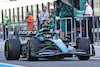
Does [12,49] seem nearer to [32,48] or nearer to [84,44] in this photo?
[32,48]

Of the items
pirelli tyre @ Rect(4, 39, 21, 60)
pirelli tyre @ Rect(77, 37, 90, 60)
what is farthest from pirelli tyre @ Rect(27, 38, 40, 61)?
pirelli tyre @ Rect(77, 37, 90, 60)

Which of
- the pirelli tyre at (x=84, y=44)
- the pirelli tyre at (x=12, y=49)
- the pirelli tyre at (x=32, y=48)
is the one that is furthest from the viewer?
the pirelli tyre at (x=12, y=49)

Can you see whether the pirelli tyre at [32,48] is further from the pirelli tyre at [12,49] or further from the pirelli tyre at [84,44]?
the pirelli tyre at [84,44]

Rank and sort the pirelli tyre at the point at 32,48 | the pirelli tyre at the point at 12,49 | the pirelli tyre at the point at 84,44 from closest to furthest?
the pirelli tyre at the point at 32,48, the pirelli tyre at the point at 84,44, the pirelli tyre at the point at 12,49

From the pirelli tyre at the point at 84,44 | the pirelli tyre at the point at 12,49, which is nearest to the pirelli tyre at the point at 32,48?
the pirelli tyre at the point at 12,49

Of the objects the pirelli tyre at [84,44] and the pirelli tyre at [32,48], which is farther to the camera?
the pirelli tyre at [84,44]

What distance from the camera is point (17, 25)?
20078 millimetres

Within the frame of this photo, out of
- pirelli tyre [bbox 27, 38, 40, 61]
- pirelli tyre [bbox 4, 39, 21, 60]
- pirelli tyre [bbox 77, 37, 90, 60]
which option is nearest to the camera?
pirelli tyre [bbox 27, 38, 40, 61]

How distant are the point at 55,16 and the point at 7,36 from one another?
16.2 ft

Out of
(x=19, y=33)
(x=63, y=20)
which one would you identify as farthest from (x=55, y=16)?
(x=19, y=33)

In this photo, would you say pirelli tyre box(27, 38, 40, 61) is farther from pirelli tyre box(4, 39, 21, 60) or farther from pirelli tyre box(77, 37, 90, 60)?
pirelli tyre box(77, 37, 90, 60)

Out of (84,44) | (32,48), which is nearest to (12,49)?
(32,48)

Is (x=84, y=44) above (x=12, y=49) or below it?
above

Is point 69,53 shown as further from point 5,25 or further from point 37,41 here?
point 5,25
